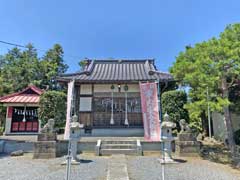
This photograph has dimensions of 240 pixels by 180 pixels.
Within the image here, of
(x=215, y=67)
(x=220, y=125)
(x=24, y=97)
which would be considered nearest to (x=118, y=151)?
(x=215, y=67)

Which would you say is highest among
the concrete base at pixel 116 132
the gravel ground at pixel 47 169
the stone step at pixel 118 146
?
the concrete base at pixel 116 132

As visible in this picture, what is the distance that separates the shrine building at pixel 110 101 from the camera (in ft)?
36.7

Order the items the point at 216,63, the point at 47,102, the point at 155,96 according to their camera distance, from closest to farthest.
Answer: the point at 216,63, the point at 155,96, the point at 47,102

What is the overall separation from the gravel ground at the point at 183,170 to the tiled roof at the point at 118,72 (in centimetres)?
559

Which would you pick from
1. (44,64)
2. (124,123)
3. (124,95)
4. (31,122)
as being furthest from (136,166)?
(44,64)

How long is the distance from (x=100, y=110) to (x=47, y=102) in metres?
3.74

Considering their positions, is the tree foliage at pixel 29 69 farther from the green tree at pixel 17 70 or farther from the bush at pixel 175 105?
the bush at pixel 175 105

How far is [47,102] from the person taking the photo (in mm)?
12273

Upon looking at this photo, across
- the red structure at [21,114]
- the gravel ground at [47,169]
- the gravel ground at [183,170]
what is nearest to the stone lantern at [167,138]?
the gravel ground at [183,170]

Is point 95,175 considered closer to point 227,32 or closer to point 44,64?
point 227,32

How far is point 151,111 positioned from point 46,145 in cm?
468

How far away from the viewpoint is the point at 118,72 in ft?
42.4

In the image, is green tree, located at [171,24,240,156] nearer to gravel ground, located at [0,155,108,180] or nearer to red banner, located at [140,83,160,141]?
red banner, located at [140,83,160,141]

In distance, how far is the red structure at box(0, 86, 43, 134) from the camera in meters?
15.2
